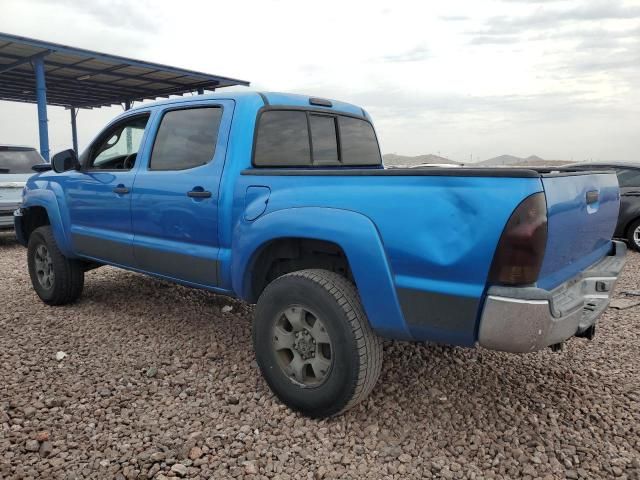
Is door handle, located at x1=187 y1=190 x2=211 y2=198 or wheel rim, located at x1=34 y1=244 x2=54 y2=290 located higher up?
door handle, located at x1=187 y1=190 x2=211 y2=198

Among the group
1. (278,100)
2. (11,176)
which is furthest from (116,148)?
(11,176)

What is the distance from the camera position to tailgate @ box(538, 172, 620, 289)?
2.22 metres

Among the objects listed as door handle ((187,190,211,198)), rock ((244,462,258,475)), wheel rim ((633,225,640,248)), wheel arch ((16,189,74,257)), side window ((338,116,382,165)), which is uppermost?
side window ((338,116,382,165))

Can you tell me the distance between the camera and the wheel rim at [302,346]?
2746 mm

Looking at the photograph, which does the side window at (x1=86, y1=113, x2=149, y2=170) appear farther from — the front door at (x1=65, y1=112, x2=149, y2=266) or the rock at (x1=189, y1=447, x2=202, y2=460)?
the rock at (x1=189, y1=447, x2=202, y2=460)

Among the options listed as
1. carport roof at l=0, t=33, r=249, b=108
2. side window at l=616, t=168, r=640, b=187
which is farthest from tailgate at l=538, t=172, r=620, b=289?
carport roof at l=0, t=33, r=249, b=108

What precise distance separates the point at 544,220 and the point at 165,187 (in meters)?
2.57

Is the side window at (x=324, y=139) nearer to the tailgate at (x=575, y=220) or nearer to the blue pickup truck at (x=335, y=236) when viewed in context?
the blue pickup truck at (x=335, y=236)

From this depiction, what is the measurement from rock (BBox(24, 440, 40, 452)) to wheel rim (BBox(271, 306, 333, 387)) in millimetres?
1324

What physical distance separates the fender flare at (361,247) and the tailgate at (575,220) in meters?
0.69

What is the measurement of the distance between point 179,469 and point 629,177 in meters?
9.05

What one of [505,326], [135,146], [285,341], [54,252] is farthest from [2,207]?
[505,326]

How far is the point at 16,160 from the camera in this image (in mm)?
8781

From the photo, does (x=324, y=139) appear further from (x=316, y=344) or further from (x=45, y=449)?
(x=45, y=449)
